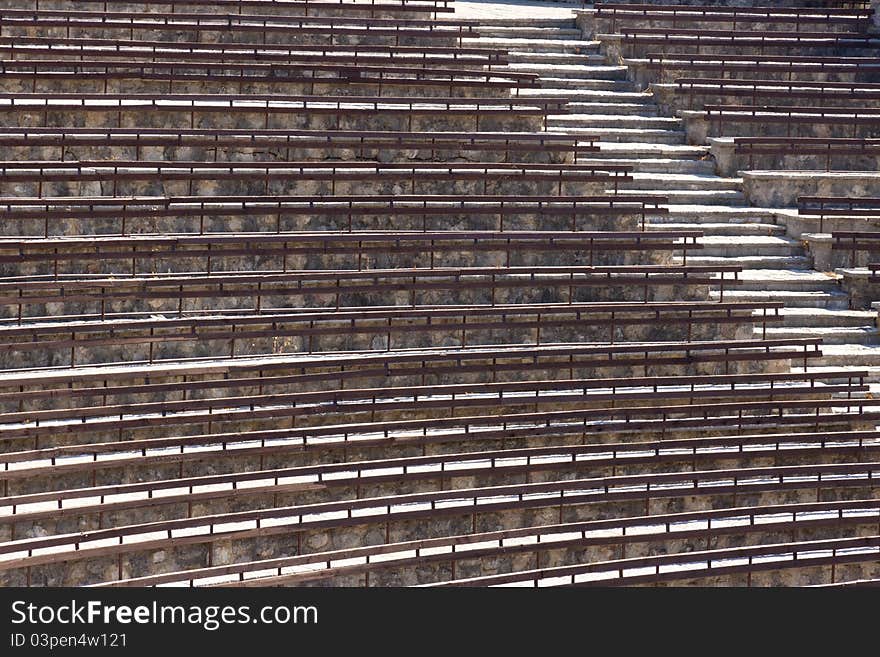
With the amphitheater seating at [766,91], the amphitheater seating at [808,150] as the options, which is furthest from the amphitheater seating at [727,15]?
the amphitheater seating at [808,150]

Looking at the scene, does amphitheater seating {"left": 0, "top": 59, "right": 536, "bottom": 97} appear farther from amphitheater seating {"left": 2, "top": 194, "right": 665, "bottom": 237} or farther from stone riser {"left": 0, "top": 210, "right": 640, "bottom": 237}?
stone riser {"left": 0, "top": 210, "right": 640, "bottom": 237}

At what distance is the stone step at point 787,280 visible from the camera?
577 inches

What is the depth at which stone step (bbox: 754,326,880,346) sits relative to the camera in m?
14.1

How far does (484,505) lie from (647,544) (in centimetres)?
128

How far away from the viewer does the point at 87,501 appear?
36.9 ft

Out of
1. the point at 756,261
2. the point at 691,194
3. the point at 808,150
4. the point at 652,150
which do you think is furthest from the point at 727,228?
the point at 808,150

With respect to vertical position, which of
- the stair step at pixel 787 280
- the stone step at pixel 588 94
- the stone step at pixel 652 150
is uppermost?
the stone step at pixel 588 94

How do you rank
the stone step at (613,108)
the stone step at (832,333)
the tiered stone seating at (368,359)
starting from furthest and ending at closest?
1. the stone step at (613,108)
2. the stone step at (832,333)
3. the tiered stone seating at (368,359)

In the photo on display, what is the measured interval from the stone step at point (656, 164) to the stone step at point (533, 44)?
2.26m

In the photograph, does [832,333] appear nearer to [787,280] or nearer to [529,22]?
[787,280]

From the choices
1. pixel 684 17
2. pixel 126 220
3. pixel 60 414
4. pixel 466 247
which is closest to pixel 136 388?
pixel 60 414

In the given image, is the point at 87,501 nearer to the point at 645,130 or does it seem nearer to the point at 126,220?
the point at 126,220

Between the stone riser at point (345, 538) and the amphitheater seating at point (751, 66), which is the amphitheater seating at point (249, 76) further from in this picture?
→ the stone riser at point (345, 538)

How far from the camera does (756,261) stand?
1503 cm
